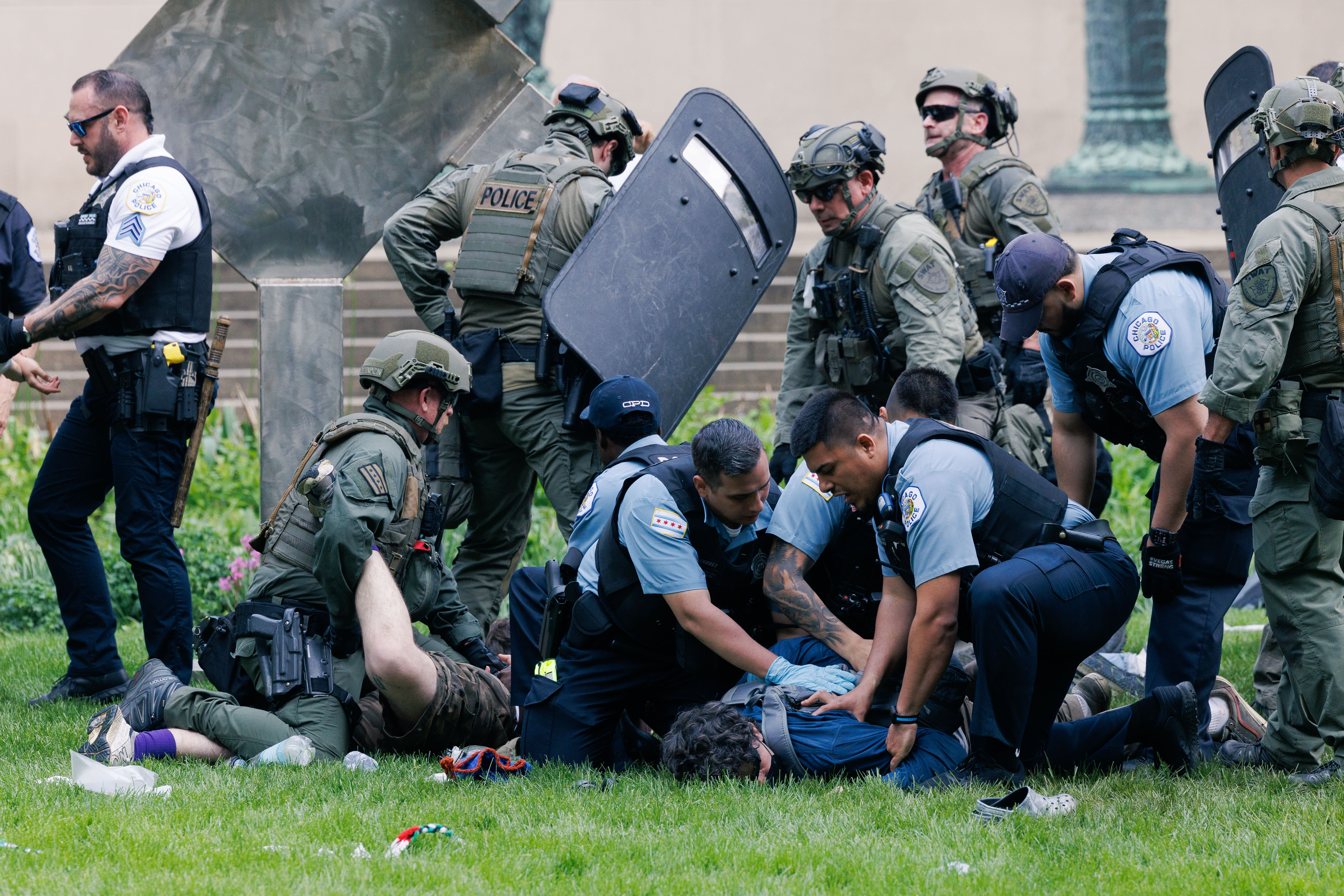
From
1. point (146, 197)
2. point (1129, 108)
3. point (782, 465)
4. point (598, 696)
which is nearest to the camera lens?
point (598, 696)

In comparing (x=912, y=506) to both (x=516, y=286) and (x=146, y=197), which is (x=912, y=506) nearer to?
(x=516, y=286)

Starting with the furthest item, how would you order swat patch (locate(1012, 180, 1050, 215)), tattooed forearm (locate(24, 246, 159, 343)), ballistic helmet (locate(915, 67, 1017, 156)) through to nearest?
ballistic helmet (locate(915, 67, 1017, 156)), swat patch (locate(1012, 180, 1050, 215)), tattooed forearm (locate(24, 246, 159, 343))

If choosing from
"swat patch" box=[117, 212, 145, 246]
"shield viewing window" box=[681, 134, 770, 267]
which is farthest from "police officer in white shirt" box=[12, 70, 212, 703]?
"shield viewing window" box=[681, 134, 770, 267]

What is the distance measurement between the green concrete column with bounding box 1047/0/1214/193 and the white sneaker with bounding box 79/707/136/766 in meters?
10.2

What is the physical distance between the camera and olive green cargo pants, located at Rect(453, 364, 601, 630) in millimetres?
5535

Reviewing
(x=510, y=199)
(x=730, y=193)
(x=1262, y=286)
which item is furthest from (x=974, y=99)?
(x=1262, y=286)

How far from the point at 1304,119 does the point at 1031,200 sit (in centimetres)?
222

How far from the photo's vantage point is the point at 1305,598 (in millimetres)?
4195

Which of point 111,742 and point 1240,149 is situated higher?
point 1240,149

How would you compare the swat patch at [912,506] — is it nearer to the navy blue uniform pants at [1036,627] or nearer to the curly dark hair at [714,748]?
the navy blue uniform pants at [1036,627]

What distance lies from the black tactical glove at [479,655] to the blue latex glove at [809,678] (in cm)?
125

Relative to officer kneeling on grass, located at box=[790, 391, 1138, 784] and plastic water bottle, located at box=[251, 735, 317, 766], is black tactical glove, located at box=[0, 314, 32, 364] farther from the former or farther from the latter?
officer kneeling on grass, located at box=[790, 391, 1138, 784]

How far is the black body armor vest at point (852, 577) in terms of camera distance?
4.58 metres

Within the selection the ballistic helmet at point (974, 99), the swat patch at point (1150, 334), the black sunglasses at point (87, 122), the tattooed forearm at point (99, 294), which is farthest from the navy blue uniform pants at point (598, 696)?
the ballistic helmet at point (974, 99)
